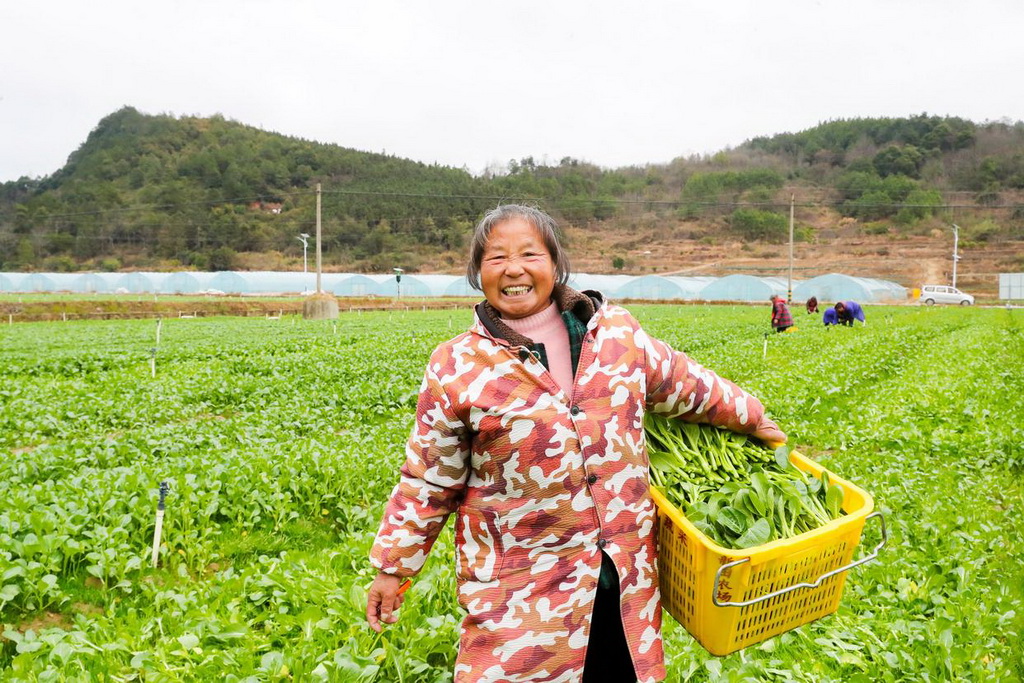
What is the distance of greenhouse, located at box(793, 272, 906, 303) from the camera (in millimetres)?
50812

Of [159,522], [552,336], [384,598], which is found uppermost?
[552,336]

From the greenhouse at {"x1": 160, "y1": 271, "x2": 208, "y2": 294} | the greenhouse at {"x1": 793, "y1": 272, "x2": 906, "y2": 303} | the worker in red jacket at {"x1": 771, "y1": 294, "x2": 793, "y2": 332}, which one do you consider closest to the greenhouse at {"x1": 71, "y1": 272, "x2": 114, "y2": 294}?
the greenhouse at {"x1": 160, "y1": 271, "x2": 208, "y2": 294}

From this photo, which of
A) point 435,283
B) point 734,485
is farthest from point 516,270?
point 435,283

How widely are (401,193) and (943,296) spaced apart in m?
70.8

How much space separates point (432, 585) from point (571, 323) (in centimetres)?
223

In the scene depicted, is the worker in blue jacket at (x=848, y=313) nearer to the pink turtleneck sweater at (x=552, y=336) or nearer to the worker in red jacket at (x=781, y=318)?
the worker in red jacket at (x=781, y=318)

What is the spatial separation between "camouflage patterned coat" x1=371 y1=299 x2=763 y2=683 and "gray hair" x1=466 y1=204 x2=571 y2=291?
0.26 meters

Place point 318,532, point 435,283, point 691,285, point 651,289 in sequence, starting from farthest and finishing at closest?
point 435,283 → point 691,285 → point 651,289 → point 318,532

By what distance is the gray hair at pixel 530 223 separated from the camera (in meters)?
2.17

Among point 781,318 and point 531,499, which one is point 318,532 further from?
point 781,318

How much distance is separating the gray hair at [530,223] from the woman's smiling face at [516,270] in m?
0.02

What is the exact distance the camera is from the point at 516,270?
208cm

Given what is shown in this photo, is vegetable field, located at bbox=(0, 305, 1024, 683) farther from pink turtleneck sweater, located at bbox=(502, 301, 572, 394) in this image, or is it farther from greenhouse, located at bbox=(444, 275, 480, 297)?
greenhouse, located at bbox=(444, 275, 480, 297)

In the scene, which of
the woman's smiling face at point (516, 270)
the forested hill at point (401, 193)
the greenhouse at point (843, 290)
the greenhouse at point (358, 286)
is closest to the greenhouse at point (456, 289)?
the greenhouse at point (358, 286)
